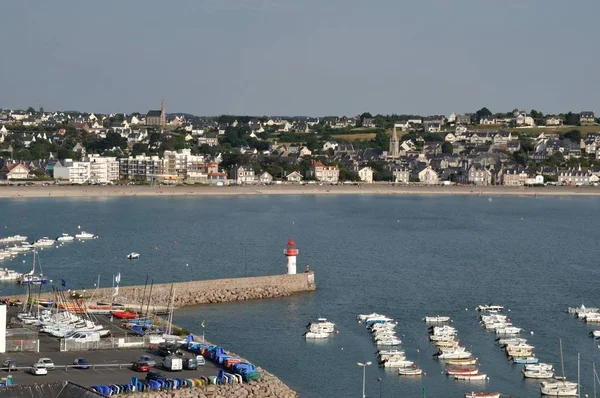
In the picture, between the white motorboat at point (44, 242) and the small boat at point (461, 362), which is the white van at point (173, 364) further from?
the white motorboat at point (44, 242)

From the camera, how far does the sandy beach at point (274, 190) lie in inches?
2906

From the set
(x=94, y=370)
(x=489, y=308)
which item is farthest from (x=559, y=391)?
(x=489, y=308)

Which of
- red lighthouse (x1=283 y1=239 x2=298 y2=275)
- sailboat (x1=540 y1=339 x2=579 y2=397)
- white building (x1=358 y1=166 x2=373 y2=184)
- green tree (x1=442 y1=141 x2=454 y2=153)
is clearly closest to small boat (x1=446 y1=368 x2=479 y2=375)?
sailboat (x1=540 y1=339 x2=579 y2=397)

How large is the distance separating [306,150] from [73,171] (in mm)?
31486

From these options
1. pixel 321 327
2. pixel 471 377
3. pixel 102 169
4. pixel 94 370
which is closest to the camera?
pixel 94 370

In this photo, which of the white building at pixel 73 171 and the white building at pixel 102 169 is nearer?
the white building at pixel 73 171

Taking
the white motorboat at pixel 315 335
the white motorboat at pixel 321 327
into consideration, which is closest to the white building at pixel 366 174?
the white motorboat at pixel 321 327

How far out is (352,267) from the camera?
37.2 m

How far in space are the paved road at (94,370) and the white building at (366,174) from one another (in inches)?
3013

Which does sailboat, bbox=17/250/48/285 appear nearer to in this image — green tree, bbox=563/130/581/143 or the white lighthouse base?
the white lighthouse base

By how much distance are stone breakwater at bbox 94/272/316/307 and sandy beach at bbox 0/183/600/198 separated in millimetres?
44912

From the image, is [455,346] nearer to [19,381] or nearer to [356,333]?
[356,333]

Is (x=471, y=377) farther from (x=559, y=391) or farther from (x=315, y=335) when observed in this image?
(x=315, y=335)

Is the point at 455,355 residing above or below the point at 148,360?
below
